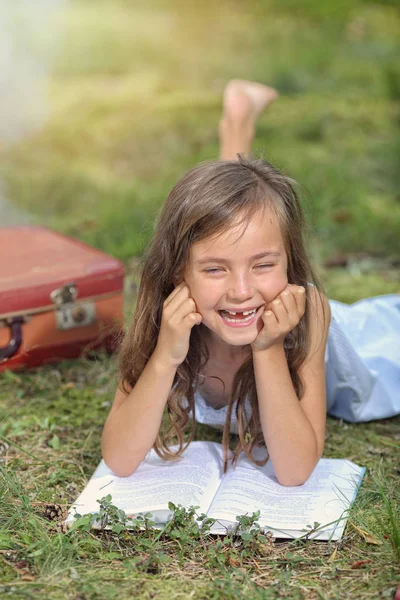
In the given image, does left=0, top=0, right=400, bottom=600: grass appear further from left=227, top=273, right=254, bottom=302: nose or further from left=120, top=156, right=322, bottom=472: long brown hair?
left=227, top=273, right=254, bottom=302: nose

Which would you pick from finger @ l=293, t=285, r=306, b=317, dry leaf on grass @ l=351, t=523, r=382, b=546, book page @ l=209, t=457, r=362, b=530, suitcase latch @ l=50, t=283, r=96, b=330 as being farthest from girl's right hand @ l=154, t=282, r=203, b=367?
suitcase latch @ l=50, t=283, r=96, b=330

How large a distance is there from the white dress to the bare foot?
1081 millimetres

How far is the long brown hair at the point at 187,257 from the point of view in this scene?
2.10 meters

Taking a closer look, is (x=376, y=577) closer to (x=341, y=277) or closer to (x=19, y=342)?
(x=19, y=342)

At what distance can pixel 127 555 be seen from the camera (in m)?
1.99

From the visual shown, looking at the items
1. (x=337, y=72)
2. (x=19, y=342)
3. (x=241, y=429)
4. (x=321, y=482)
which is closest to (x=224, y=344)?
(x=241, y=429)

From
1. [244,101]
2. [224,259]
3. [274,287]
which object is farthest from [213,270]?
[244,101]

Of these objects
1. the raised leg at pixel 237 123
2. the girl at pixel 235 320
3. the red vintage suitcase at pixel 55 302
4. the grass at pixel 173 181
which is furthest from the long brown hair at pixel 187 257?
the raised leg at pixel 237 123

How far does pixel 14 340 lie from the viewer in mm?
3025

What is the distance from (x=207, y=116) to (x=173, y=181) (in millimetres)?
1187

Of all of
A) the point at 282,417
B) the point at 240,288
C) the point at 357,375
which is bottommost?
the point at 357,375

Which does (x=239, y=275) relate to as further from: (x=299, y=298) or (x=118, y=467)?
(x=118, y=467)

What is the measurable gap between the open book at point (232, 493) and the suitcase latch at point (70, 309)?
0.83 m

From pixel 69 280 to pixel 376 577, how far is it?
1.63m
